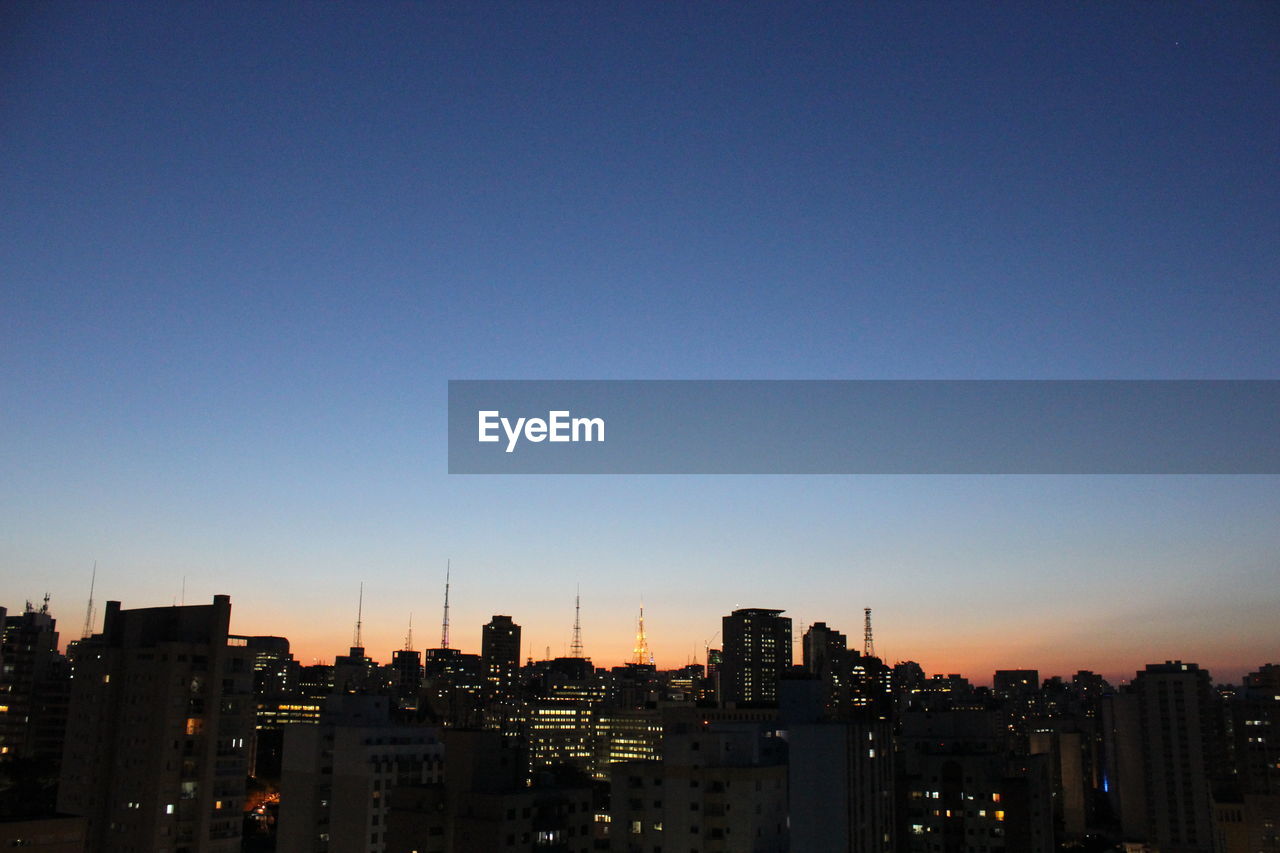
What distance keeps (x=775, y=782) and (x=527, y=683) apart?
80.1 m

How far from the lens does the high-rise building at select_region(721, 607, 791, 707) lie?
93312 millimetres

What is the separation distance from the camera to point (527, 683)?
97125mm

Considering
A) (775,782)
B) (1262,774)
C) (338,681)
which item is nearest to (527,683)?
(338,681)

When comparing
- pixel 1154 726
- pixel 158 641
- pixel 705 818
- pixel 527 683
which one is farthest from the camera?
pixel 527 683

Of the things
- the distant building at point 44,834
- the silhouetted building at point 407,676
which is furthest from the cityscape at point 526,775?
the silhouetted building at point 407,676

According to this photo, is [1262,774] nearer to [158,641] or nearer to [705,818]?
A: [705,818]

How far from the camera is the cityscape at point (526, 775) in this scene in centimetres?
1966

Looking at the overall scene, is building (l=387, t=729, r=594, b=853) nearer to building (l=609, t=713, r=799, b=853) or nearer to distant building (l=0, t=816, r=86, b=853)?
building (l=609, t=713, r=799, b=853)

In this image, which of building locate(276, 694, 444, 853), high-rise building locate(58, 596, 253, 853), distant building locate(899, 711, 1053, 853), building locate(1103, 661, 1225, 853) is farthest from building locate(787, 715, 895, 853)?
building locate(1103, 661, 1225, 853)

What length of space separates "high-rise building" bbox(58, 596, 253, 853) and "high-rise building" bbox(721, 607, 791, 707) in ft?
242

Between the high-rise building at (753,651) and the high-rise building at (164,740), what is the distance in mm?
73876

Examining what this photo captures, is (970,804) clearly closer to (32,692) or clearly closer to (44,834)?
(44,834)

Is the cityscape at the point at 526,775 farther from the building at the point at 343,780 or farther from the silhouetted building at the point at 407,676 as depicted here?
the silhouetted building at the point at 407,676

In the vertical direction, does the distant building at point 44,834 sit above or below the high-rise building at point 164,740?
below
